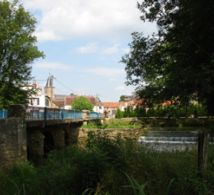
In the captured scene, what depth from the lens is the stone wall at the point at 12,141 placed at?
17.9m

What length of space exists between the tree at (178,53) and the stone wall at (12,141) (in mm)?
5604

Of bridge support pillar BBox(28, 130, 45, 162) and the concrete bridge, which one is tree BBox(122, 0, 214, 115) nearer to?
the concrete bridge

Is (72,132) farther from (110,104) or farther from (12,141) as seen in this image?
(110,104)

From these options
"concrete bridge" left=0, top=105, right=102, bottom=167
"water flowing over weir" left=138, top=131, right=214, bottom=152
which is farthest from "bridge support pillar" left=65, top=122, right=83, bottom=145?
"water flowing over weir" left=138, top=131, right=214, bottom=152

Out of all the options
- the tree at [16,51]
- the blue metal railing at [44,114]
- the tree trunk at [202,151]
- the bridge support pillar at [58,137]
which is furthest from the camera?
the tree at [16,51]

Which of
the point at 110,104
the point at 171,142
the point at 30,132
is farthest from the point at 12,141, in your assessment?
the point at 110,104

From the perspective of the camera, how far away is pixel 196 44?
13469mm

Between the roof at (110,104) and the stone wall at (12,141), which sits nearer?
the stone wall at (12,141)

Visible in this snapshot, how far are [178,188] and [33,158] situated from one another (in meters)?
18.9

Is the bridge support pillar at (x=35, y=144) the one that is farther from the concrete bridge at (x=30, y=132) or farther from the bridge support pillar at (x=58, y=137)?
the bridge support pillar at (x=58, y=137)

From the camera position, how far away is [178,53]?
1443cm

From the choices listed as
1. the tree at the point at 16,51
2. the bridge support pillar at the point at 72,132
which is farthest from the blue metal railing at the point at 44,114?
the tree at the point at 16,51

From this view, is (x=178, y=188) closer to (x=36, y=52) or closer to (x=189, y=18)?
(x=189, y=18)

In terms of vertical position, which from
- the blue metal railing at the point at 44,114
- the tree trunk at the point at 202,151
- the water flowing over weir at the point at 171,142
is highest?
the blue metal railing at the point at 44,114
